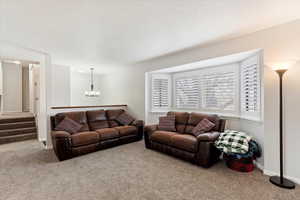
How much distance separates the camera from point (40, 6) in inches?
73.0

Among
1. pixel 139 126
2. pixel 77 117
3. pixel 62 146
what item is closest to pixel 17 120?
pixel 77 117

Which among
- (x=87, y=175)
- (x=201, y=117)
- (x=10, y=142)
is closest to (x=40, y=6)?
(x=87, y=175)

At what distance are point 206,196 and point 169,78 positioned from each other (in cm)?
356

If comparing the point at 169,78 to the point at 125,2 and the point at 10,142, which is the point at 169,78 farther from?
the point at 10,142

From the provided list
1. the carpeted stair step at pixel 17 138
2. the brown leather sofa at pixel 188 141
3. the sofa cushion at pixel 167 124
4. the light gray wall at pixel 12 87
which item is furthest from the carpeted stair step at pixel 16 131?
the sofa cushion at pixel 167 124

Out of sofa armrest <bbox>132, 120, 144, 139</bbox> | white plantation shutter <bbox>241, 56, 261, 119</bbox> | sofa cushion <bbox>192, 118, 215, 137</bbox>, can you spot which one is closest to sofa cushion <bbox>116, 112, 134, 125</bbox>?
Result: sofa armrest <bbox>132, 120, 144, 139</bbox>

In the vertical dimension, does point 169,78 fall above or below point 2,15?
below

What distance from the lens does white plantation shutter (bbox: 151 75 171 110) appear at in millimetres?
4855

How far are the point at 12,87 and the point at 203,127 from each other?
7851 mm

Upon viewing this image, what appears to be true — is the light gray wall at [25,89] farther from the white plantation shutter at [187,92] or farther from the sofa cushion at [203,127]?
the sofa cushion at [203,127]

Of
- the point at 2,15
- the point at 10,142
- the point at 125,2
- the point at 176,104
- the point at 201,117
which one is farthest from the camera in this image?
the point at 176,104

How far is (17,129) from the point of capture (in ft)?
15.3

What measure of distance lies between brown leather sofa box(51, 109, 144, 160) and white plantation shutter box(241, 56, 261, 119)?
289 centimetres

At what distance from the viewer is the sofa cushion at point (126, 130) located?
4.12 metres
